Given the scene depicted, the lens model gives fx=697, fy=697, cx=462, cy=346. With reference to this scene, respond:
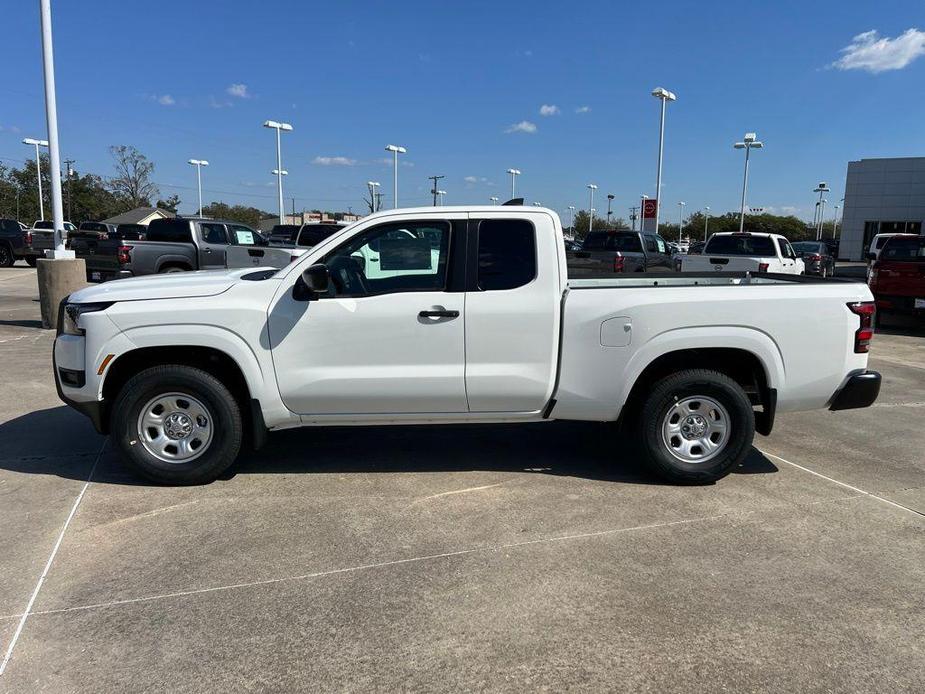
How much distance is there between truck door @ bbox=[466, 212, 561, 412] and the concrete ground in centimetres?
72

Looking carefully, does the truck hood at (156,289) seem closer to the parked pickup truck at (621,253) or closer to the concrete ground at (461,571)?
the concrete ground at (461,571)

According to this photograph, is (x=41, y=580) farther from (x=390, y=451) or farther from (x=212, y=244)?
(x=212, y=244)

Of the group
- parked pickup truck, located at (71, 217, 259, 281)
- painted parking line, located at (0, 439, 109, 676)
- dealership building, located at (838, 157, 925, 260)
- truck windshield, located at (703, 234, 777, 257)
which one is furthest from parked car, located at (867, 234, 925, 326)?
dealership building, located at (838, 157, 925, 260)

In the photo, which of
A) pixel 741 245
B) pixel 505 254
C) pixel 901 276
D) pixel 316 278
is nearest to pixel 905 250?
pixel 901 276

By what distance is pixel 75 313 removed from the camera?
4.71 metres

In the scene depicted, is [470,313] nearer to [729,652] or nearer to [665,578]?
[665,578]

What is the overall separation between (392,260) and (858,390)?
11.1ft

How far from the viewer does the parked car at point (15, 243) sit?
26047mm

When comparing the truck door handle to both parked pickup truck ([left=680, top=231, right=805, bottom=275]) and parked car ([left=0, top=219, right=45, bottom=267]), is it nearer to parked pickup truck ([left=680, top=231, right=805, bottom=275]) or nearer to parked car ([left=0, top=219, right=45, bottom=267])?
parked pickup truck ([left=680, top=231, right=805, bottom=275])

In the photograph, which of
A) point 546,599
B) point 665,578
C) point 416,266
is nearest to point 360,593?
point 546,599

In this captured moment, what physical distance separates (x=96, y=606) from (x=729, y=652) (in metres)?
2.92

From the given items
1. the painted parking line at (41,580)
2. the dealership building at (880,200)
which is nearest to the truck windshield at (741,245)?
the painted parking line at (41,580)

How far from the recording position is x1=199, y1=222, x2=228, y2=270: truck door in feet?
46.5

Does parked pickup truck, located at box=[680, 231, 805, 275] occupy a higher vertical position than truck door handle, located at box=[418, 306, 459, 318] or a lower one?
higher
